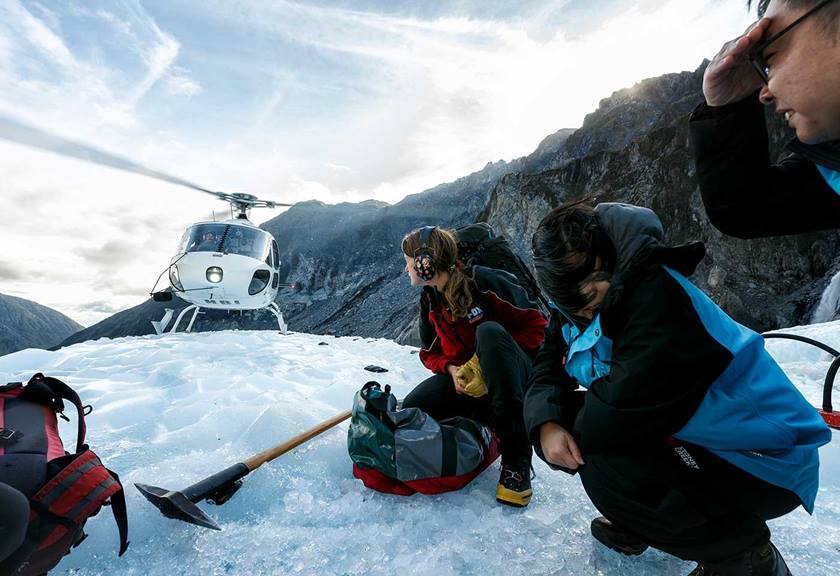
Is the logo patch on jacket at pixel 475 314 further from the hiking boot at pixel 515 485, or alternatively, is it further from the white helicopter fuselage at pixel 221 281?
the white helicopter fuselage at pixel 221 281

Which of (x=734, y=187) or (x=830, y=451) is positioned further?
(x=830, y=451)

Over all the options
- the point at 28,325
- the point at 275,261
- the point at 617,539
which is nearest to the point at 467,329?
the point at 617,539

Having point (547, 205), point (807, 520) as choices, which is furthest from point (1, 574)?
point (547, 205)

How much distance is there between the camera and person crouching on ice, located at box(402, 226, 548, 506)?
8.03 ft

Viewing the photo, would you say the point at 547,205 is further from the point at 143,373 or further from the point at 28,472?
the point at 28,472

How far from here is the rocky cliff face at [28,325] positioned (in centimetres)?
11694

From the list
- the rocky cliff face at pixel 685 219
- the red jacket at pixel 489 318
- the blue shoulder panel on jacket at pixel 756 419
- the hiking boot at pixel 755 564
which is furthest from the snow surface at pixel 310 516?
the rocky cliff face at pixel 685 219

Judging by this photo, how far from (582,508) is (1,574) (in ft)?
7.24

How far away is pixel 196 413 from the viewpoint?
3.27m

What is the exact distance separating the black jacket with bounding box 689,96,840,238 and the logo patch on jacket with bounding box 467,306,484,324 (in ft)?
4.87

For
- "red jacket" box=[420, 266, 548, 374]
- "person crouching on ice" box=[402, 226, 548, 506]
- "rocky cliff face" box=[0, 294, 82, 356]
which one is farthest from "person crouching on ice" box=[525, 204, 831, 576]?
"rocky cliff face" box=[0, 294, 82, 356]

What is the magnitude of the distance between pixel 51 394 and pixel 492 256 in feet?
8.64

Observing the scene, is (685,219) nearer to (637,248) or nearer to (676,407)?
(637,248)

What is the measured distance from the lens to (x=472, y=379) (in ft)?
8.23
